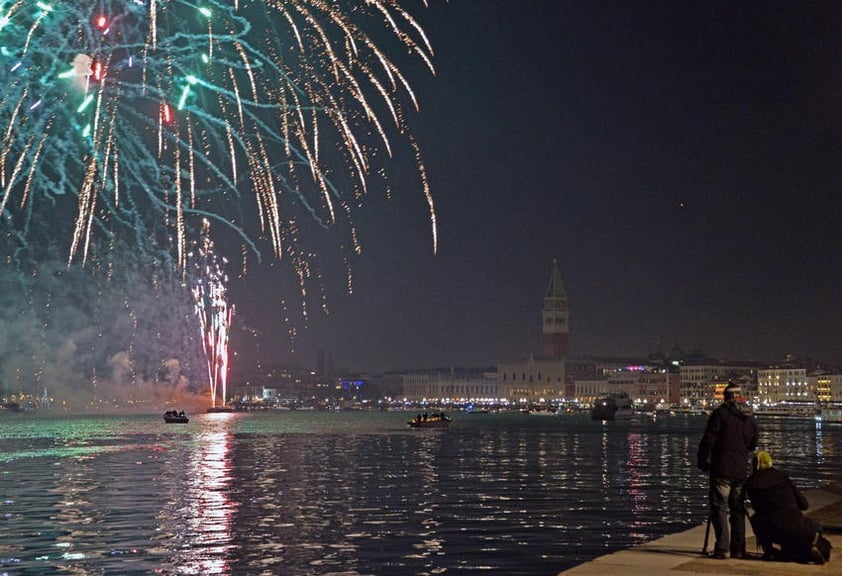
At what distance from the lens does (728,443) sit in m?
13.7

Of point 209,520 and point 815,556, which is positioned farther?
point 209,520

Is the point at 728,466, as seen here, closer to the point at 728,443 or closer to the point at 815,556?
the point at 728,443

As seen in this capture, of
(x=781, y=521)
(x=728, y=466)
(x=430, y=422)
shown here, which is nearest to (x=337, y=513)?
(x=728, y=466)

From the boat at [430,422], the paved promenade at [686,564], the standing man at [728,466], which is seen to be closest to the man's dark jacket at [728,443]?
the standing man at [728,466]

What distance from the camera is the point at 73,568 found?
1680 centimetres

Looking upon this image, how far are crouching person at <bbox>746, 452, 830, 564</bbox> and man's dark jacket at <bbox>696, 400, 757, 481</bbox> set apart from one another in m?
0.25

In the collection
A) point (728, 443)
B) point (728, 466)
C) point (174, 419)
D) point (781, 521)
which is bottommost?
point (174, 419)

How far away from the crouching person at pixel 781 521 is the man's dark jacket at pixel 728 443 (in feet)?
0.80

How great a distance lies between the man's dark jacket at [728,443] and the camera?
45.0 feet

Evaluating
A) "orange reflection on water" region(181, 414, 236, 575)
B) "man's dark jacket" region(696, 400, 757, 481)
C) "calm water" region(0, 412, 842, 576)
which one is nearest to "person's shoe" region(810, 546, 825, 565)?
"man's dark jacket" region(696, 400, 757, 481)

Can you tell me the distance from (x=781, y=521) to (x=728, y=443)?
1.10 meters

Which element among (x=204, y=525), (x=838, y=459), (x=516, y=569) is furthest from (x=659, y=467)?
(x=516, y=569)

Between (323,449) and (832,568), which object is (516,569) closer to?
(832,568)

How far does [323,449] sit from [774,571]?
168 feet
